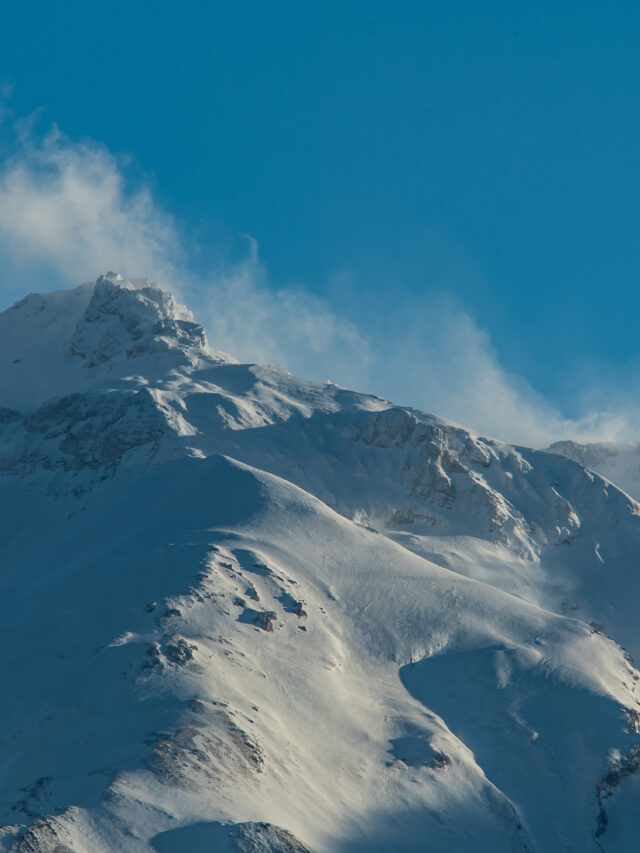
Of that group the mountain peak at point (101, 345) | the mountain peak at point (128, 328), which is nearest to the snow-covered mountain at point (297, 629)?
the mountain peak at point (101, 345)

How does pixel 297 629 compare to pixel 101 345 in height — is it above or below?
below

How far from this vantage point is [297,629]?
3600 inches

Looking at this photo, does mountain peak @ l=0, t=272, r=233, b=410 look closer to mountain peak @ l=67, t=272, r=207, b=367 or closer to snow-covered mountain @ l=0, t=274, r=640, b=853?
mountain peak @ l=67, t=272, r=207, b=367

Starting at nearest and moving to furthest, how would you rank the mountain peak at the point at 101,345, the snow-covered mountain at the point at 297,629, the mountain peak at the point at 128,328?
the snow-covered mountain at the point at 297,629, the mountain peak at the point at 101,345, the mountain peak at the point at 128,328

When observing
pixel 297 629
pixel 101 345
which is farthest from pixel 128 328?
pixel 297 629

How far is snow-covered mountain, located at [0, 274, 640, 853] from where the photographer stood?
67.1m

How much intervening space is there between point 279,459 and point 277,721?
64568 millimetres

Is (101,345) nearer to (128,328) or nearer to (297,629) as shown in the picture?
(128,328)

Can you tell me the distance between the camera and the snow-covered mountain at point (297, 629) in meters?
67.1

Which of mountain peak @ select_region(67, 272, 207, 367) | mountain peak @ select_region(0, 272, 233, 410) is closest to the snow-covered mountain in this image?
mountain peak @ select_region(0, 272, 233, 410)

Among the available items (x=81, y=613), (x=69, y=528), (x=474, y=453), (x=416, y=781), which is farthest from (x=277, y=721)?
(x=474, y=453)

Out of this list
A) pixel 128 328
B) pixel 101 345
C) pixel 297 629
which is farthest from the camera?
pixel 128 328

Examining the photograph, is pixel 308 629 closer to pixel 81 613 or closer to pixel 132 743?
pixel 81 613

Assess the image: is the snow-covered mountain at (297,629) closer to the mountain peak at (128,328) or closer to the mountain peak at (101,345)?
the mountain peak at (101,345)
